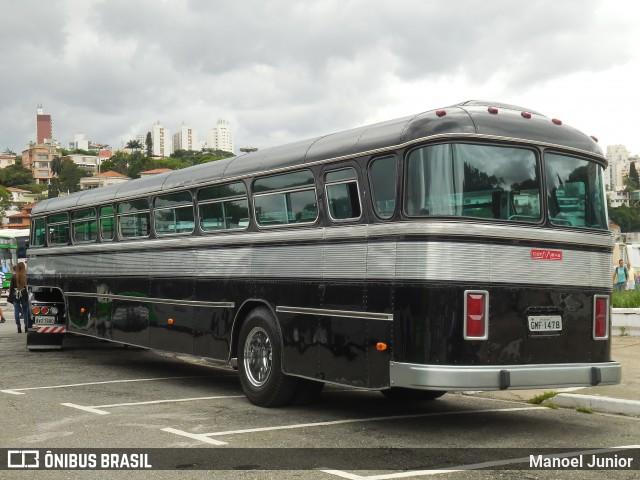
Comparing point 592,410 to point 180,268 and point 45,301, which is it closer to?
point 180,268

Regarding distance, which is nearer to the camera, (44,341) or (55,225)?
(44,341)

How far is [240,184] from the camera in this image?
1103cm

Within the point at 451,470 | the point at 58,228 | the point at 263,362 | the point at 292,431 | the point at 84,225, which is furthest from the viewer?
the point at 58,228

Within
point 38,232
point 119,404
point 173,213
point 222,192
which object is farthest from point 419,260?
point 38,232

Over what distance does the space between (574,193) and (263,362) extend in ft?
12.7

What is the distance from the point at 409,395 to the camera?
1080 centimetres

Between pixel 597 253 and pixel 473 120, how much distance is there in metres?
1.93

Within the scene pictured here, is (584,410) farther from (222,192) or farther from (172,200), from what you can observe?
(172,200)

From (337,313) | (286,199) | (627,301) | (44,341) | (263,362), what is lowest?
(44,341)

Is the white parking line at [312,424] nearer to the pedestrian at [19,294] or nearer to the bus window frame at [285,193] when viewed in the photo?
the bus window frame at [285,193]

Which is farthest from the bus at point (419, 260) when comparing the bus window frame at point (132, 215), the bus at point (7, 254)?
the bus at point (7, 254)

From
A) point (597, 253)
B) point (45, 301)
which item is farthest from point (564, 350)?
point (45, 301)

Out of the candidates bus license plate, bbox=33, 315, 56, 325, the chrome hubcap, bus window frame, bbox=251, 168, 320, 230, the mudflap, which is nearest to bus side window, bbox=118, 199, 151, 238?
bus window frame, bbox=251, 168, 320, 230

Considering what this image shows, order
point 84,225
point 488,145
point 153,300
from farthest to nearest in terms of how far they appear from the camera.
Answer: point 84,225 → point 153,300 → point 488,145
